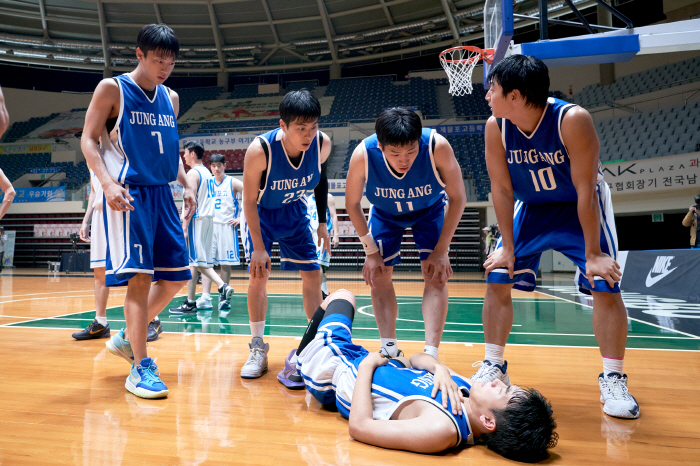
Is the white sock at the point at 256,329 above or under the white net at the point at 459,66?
under

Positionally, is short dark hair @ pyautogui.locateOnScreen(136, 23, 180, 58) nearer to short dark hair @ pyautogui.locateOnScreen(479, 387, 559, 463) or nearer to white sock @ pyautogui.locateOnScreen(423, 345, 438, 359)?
white sock @ pyautogui.locateOnScreen(423, 345, 438, 359)

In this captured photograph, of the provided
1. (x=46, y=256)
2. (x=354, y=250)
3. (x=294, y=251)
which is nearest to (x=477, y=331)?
(x=294, y=251)

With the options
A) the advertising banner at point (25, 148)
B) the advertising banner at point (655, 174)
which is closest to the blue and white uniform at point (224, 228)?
the advertising banner at point (655, 174)

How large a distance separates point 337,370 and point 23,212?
21425mm

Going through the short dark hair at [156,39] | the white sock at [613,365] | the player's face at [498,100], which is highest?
the short dark hair at [156,39]

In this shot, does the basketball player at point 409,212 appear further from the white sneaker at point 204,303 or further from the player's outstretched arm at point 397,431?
the white sneaker at point 204,303

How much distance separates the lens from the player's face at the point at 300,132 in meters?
2.52

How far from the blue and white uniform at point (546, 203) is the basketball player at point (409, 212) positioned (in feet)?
1.06

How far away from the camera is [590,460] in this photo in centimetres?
164

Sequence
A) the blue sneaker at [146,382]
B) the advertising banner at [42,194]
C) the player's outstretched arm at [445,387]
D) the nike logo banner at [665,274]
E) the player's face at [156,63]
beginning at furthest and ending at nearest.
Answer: the advertising banner at [42,194] → the nike logo banner at [665,274] → the player's face at [156,63] → the blue sneaker at [146,382] → the player's outstretched arm at [445,387]

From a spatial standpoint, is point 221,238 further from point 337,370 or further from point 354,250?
point 354,250

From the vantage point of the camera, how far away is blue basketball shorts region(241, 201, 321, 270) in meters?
→ 3.04

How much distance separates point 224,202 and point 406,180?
4.14 m

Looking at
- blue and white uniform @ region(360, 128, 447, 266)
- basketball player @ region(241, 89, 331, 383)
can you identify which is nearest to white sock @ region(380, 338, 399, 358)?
blue and white uniform @ region(360, 128, 447, 266)
